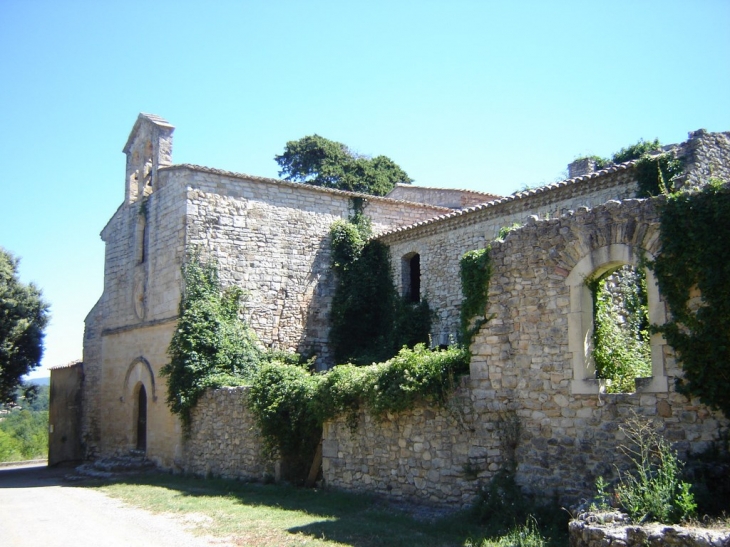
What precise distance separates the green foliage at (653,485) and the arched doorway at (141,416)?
1735cm

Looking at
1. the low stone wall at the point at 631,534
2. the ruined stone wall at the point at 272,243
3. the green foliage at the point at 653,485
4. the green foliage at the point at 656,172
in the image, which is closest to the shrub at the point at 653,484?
the green foliage at the point at 653,485

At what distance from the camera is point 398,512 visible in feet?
36.9

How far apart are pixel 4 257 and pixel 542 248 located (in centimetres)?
2453

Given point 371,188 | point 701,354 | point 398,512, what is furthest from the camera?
point 371,188

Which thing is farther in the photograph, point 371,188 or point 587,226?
point 371,188

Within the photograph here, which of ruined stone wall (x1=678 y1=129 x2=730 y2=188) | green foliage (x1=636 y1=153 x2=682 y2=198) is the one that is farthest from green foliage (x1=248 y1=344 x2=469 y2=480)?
ruined stone wall (x1=678 y1=129 x2=730 y2=188)

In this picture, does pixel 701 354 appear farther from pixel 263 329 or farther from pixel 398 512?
pixel 263 329

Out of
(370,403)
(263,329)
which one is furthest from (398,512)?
(263,329)

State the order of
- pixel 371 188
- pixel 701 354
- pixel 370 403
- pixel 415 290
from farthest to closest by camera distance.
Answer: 1. pixel 371 188
2. pixel 415 290
3. pixel 370 403
4. pixel 701 354

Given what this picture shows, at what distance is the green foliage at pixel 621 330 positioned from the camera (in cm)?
1037

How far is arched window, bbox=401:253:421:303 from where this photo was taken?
2144 cm

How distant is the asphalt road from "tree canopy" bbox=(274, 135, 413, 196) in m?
28.4

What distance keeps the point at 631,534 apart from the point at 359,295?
15.7m

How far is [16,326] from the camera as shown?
26.9 m
